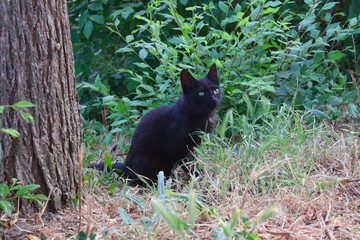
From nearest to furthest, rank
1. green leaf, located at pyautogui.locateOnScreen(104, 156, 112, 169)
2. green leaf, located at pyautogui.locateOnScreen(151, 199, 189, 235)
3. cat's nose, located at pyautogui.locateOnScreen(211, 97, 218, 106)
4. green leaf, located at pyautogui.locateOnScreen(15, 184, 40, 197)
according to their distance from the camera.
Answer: green leaf, located at pyautogui.locateOnScreen(151, 199, 189, 235) → green leaf, located at pyautogui.locateOnScreen(15, 184, 40, 197) → green leaf, located at pyautogui.locateOnScreen(104, 156, 112, 169) → cat's nose, located at pyautogui.locateOnScreen(211, 97, 218, 106)

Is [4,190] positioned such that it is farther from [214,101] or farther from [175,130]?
[214,101]

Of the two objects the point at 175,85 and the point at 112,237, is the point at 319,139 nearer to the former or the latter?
the point at 175,85

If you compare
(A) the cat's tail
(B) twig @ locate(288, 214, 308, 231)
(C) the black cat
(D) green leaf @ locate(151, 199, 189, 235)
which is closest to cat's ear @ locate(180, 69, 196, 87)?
(C) the black cat

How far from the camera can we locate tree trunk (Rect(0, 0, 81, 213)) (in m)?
2.27

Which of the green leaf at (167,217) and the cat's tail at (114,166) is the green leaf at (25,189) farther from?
the cat's tail at (114,166)

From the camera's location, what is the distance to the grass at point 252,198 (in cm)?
223

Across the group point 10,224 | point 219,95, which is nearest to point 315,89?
point 219,95

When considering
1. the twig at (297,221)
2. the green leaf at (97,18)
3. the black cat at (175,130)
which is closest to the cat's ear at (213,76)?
the black cat at (175,130)

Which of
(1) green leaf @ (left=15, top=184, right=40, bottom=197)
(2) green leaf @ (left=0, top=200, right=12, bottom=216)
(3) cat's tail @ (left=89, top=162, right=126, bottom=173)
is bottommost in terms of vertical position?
(3) cat's tail @ (left=89, top=162, right=126, bottom=173)

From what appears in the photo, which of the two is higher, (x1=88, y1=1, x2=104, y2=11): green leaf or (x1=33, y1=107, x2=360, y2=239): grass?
(x1=88, y1=1, x2=104, y2=11): green leaf

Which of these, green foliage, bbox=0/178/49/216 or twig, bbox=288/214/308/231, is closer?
green foliage, bbox=0/178/49/216

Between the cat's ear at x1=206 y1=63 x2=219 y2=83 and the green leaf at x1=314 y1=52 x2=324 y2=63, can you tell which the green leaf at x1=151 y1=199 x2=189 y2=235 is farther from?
the green leaf at x1=314 y1=52 x2=324 y2=63

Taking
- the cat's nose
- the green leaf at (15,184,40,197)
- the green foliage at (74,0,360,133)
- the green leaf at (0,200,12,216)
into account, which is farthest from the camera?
the green foliage at (74,0,360,133)

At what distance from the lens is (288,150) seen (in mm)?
3314
